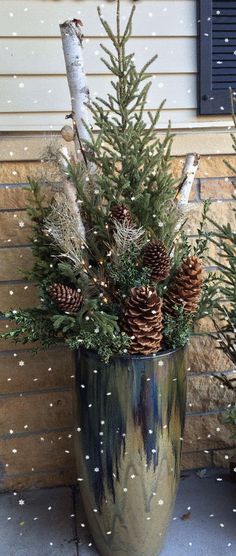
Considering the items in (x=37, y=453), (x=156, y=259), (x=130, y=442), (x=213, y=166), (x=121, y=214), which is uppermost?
(x=213, y=166)

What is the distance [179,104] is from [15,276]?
884 millimetres

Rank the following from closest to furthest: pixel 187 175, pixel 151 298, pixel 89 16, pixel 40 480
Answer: pixel 151 298 → pixel 187 175 → pixel 89 16 → pixel 40 480

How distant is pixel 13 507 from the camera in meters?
2.12

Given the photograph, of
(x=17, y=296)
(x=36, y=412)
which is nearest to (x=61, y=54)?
(x=17, y=296)

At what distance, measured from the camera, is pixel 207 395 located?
2.24 meters

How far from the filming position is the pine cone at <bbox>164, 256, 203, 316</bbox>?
1.54m

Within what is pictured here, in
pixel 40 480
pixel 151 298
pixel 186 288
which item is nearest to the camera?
pixel 151 298

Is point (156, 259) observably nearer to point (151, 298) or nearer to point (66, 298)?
point (151, 298)

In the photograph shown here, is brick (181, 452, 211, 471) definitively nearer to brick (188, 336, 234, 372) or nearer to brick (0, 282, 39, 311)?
brick (188, 336, 234, 372)

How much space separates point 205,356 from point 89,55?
48.2 inches

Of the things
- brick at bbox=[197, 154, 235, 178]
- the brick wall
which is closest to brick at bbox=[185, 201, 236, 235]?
the brick wall

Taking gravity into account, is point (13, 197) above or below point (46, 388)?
above

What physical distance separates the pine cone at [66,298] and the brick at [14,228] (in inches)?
21.0

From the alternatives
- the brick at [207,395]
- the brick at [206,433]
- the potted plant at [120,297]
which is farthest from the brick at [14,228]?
the brick at [206,433]
